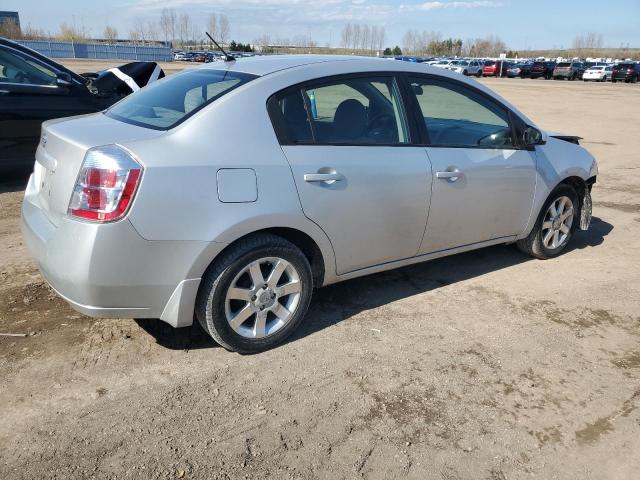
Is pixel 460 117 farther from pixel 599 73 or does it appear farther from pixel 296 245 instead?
pixel 599 73

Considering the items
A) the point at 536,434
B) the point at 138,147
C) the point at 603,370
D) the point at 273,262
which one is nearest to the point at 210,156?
the point at 138,147

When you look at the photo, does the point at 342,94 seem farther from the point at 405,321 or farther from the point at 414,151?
the point at 405,321

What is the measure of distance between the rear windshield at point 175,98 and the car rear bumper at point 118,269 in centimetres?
71

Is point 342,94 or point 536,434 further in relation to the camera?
point 342,94

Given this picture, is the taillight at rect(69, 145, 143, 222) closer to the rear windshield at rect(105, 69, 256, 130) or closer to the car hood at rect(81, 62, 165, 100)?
the rear windshield at rect(105, 69, 256, 130)

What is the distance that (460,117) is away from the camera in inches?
176

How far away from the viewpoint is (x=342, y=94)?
12.2ft

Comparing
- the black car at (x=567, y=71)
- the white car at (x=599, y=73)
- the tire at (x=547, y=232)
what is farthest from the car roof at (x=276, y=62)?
the black car at (x=567, y=71)

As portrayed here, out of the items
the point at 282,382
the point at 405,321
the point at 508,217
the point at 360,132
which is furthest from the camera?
the point at 508,217

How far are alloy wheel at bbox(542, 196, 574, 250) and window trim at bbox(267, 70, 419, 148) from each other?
1.84 metres

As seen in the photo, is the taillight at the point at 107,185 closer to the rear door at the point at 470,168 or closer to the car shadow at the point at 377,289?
the car shadow at the point at 377,289

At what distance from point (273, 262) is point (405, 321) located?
1145mm

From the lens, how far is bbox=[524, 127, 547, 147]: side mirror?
4.46 metres

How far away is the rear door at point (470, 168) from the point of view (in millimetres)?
3906
